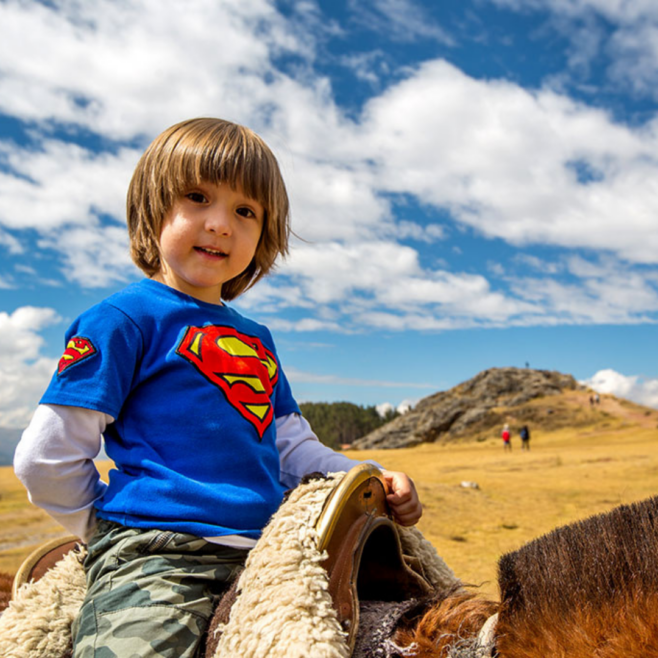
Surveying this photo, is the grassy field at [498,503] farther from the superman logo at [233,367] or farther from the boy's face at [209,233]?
the boy's face at [209,233]

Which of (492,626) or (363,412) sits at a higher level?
(363,412)

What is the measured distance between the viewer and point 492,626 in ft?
4.44

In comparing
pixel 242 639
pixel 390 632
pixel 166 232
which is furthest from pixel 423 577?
pixel 166 232

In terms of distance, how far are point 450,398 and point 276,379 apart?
76596mm

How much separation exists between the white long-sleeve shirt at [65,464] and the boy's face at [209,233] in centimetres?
56

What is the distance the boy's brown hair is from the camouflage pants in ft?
3.31

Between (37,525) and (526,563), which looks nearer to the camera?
(526,563)

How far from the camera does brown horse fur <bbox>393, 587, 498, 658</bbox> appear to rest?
1.36 meters

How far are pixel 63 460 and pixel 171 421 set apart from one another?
0.31 meters

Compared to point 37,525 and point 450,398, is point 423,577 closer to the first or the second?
point 37,525

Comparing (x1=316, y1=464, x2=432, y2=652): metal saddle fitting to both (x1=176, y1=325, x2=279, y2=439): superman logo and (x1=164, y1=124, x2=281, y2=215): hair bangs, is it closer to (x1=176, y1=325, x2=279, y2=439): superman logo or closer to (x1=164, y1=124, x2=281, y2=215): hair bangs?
(x1=176, y1=325, x2=279, y2=439): superman logo

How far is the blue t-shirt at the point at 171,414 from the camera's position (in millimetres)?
1620

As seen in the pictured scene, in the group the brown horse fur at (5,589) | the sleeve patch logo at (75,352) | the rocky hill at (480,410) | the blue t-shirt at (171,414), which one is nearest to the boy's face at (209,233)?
the blue t-shirt at (171,414)

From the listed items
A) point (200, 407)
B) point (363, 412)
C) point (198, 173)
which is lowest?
point (200, 407)
